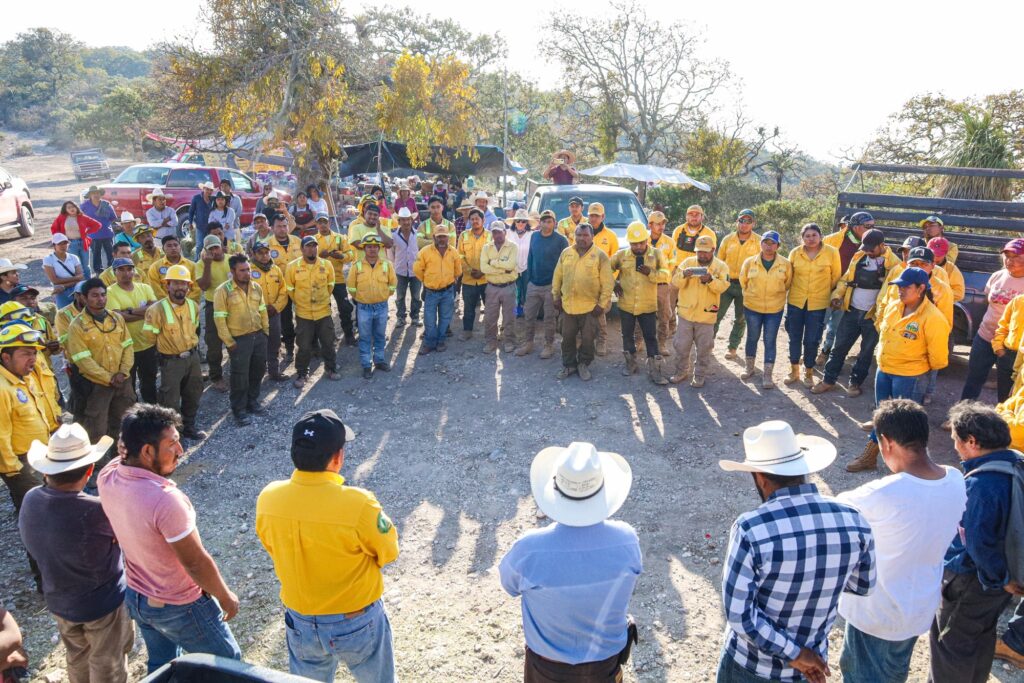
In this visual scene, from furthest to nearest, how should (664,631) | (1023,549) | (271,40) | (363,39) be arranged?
1. (363,39)
2. (271,40)
3. (664,631)
4. (1023,549)

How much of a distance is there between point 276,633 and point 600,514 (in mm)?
2695

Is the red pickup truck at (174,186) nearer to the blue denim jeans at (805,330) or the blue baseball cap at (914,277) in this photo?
the blue denim jeans at (805,330)

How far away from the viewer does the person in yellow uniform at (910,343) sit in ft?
17.3

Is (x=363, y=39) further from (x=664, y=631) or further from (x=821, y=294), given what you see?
(x=664, y=631)

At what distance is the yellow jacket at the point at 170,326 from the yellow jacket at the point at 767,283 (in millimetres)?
6001

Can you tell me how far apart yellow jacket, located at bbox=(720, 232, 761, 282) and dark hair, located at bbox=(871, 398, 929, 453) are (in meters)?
5.53

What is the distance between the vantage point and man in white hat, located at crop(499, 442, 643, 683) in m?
2.35

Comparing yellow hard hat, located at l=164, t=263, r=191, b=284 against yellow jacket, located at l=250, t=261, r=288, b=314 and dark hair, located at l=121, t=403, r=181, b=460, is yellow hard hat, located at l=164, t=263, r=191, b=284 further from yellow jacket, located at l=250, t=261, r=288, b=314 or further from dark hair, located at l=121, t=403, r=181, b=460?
dark hair, located at l=121, t=403, r=181, b=460

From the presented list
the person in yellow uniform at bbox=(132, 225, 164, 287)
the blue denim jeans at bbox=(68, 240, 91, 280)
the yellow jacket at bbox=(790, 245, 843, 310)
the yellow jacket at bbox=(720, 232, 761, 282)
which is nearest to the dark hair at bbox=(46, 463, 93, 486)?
the person in yellow uniform at bbox=(132, 225, 164, 287)

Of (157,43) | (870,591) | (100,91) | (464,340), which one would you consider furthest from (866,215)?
(100,91)

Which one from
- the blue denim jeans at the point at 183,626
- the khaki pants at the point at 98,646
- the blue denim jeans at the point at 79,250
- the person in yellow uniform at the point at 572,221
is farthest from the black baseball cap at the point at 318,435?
the blue denim jeans at the point at 79,250

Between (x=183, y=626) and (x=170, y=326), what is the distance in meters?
3.98

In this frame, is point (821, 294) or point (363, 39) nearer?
point (821, 294)

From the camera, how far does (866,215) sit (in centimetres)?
748
